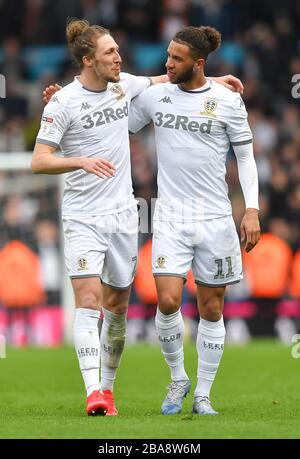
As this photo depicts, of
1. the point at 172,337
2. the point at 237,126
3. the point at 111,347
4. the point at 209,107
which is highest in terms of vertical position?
the point at 209,107

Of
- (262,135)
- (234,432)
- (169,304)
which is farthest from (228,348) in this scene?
(234,432)

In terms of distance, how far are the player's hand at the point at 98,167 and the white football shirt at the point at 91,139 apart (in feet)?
1.45

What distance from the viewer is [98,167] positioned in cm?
860

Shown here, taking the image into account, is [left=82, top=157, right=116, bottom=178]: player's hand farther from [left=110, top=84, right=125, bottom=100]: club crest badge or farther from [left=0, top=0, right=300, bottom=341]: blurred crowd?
[left=0, top=0, right=300, bottom=341]: blurred crowd

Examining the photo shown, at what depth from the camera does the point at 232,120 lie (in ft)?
30.3

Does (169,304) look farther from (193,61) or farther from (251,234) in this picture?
(193,61)

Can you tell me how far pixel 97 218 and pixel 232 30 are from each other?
14401 millimetres

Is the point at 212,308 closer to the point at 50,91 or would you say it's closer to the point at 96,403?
the point at 96,403

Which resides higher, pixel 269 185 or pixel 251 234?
pixel 251 234

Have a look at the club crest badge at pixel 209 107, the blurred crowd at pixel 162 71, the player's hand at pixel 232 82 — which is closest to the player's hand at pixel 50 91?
the club crest badge at pixel 209 107

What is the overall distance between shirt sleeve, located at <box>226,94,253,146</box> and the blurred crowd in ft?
28.8

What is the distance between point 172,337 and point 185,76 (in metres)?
1.82

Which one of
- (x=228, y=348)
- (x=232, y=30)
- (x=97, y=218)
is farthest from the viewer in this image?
(x=232, y=30)

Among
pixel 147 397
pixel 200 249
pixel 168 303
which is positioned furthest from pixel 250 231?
pixel 147 397
